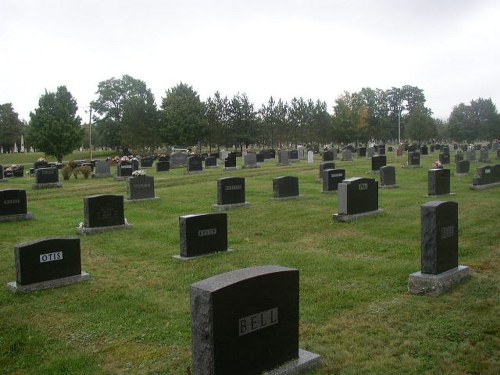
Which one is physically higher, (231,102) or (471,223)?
(231,102)

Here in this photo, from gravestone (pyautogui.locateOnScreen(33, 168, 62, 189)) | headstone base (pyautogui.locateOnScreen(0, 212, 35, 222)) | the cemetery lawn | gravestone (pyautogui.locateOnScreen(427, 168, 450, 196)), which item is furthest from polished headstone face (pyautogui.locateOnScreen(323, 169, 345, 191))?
gravestone (pyautogui.locateOnScreen(33, 168, 62, 189))

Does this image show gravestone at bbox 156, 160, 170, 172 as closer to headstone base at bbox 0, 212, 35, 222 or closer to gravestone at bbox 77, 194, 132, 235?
headstone base at bbox 0, 212, 35, 222

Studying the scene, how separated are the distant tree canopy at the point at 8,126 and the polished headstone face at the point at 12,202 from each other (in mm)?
79038

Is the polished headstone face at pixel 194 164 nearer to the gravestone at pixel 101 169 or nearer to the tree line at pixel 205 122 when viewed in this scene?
the gravestone at pixel 101 169

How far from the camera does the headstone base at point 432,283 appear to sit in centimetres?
747

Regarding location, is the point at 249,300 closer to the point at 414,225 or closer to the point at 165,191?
the point at 414,225

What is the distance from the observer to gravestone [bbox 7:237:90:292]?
338 inches

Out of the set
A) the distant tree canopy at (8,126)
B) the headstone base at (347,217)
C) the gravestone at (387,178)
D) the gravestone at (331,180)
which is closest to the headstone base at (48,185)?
the gravestone at (331,180)

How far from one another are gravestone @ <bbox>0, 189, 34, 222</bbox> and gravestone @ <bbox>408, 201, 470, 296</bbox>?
43.6 ft

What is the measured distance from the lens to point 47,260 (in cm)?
877

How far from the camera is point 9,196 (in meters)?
16.3

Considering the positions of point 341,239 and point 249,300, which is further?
point 341,239

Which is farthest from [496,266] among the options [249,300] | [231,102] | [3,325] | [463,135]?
[463,135]

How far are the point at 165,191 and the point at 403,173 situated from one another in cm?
1355
